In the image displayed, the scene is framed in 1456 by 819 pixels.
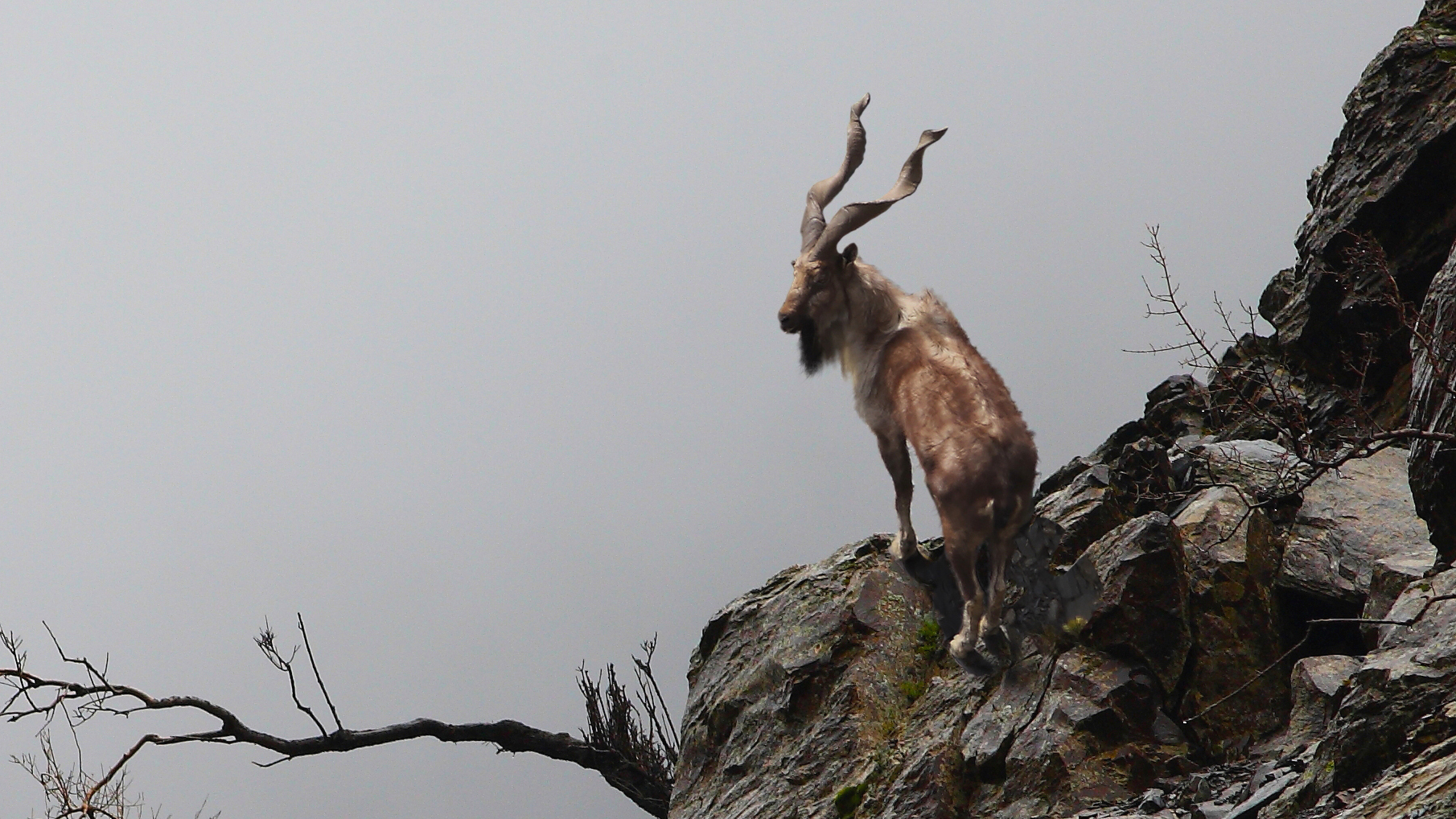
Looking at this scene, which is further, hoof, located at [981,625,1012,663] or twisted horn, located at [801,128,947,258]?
twisted horn, located at [801,128,947,258]

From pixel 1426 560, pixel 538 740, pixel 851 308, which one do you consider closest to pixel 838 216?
pixel 851 308

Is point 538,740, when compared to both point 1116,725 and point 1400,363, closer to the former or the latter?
point 1116,725

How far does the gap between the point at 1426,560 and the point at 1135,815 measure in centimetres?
225

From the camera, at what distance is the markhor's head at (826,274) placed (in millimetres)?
8281

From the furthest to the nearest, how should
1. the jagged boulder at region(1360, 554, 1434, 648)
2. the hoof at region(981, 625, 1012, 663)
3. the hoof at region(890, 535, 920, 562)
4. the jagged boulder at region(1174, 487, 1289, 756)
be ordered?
the hoof at region(890, 535, 920, 562) → the hoof at region(981, 625, 1012, 663) → the jagged boulder at region(1174, 487, 1289, 756) → the jagged boulder at region(1360, 554, 1434, 648)

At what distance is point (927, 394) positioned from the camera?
7621 mm

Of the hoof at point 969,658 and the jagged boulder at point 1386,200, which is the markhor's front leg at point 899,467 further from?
the jagged boulder at point 1386,200

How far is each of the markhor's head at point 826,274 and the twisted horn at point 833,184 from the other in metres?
0.08

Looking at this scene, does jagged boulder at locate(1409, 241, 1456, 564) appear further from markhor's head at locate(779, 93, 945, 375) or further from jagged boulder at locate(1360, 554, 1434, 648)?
markhor's head at locate(779, 93, 945, 375)

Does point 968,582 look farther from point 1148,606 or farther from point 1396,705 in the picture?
point 1396,705

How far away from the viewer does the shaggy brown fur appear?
7.25 m

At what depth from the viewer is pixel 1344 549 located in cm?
769

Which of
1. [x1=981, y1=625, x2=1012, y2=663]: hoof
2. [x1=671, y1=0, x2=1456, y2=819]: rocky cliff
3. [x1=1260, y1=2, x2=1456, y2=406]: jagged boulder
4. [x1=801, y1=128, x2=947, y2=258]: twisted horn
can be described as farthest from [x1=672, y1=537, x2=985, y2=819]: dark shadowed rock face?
[x1=1260, y1=2, x2=1456, y2=406]: jagged boulder

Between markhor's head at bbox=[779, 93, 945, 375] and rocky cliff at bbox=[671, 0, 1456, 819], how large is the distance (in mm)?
2148
